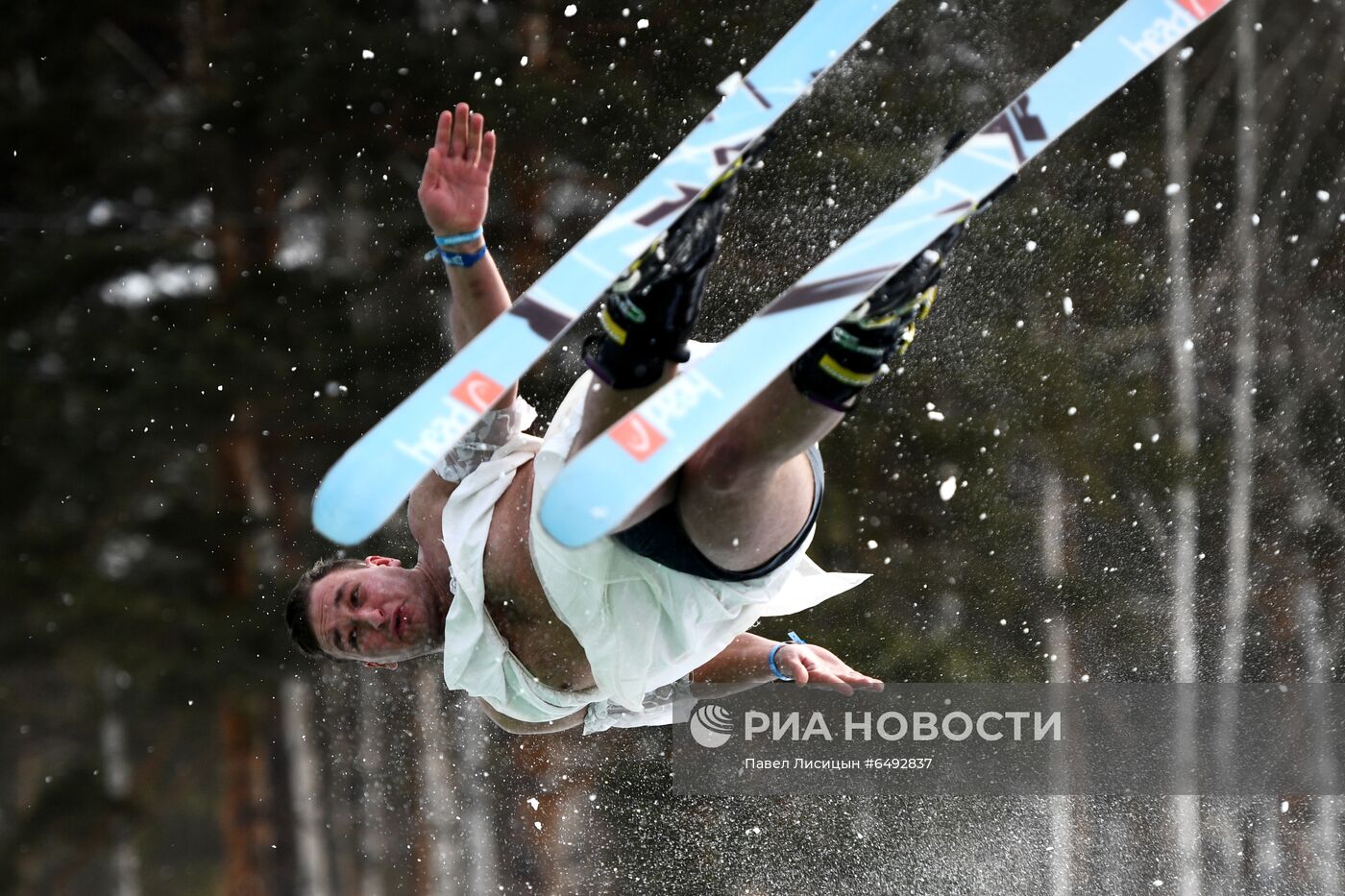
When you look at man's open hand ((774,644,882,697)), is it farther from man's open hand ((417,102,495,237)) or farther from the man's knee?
man's open hand ((417,102,495,237))

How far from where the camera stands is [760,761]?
3.77m

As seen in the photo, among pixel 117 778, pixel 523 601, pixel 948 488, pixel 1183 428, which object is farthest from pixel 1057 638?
pixel 117 778

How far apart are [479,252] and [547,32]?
2.87 meters

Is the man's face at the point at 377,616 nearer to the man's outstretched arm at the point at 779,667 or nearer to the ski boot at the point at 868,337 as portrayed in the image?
the man's outstretched arm at the point at 779,667

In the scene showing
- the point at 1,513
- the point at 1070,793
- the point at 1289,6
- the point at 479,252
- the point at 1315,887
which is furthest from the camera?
the point at 1,513

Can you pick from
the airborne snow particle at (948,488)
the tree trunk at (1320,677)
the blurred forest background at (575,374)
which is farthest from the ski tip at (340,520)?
the tree trunk at (1320,677)

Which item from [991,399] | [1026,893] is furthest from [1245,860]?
[991,399]

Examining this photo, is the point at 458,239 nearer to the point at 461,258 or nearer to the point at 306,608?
the point at 461,258

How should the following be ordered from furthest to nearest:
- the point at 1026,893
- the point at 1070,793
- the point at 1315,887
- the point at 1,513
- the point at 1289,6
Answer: the point at 1,513 < the point at 1289,6 < the point at 1315,887 < the point at 1070,793 < the point at 1026,893

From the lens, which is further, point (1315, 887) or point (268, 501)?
point (268, 501)

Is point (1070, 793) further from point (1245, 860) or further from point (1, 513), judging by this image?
point (1, 513)

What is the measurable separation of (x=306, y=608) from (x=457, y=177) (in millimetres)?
686

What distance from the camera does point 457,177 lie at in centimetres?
172

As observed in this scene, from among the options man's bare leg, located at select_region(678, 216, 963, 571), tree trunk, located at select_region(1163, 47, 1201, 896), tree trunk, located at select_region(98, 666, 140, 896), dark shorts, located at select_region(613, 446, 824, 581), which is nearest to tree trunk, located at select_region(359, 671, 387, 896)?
tree trunk, located at select_region(98, 666, 140, 896)
